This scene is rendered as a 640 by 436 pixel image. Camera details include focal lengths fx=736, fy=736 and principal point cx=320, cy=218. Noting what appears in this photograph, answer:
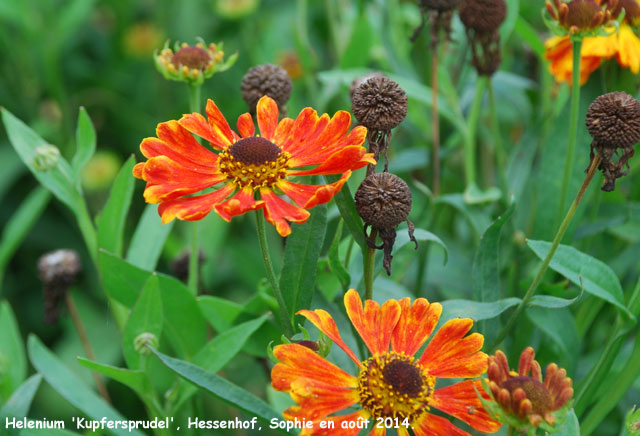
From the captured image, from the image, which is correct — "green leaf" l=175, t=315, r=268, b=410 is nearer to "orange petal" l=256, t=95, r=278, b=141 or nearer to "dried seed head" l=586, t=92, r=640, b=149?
"orange petal" l=256, t=95, r=278, b=141

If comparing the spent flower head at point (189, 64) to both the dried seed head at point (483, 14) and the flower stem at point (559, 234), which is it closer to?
the dried seed head at point (483, 14)

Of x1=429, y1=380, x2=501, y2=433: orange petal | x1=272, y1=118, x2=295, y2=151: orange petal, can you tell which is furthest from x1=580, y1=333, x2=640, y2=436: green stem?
x1=272, y1=118, x2=295, y2=151: orange petal

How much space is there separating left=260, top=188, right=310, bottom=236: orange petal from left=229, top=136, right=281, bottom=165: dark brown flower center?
43 millimetres

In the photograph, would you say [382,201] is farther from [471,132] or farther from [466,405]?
[471,132]

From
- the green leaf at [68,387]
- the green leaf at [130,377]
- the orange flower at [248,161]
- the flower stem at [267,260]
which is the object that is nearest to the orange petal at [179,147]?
the orange flower at [248,161]

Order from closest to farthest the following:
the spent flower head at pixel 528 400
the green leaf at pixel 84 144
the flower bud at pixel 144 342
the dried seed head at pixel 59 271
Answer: the spent flower head at pixel 528 400 < the flower bud at pixel 144 342 < the green leaf at pixel 84 144 < the dried seed head at pixel 59 271

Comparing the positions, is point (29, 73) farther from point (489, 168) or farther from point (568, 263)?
point (568, 263)

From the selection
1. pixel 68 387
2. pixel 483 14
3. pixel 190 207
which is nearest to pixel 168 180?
pixel 190 207

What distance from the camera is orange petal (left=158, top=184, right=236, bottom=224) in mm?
594

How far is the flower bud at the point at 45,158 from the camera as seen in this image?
0.82 meters

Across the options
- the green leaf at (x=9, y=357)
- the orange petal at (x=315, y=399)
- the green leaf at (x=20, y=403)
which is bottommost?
the green leaf at (x=9, y=357)

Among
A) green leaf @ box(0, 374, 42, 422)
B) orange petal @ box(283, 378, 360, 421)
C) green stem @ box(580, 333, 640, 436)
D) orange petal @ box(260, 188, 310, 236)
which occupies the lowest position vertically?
green leaf @ box(0, 374, 42, 422)

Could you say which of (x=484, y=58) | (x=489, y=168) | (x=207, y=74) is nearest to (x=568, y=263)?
(x=484, y=58)

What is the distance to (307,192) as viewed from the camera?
672mm
